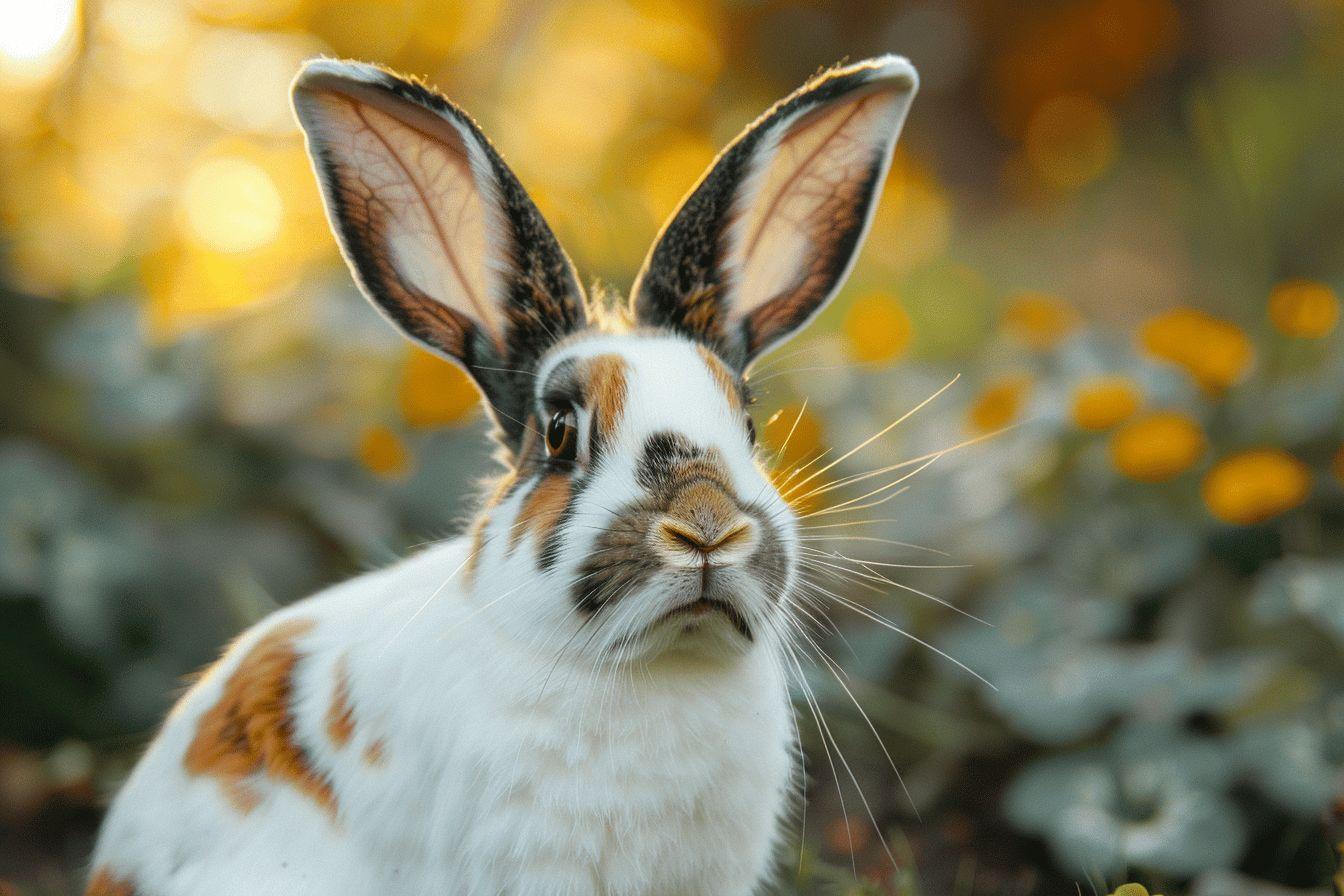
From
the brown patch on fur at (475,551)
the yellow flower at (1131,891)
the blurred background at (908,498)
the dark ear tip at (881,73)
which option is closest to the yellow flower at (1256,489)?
the blurred background at (908,498)

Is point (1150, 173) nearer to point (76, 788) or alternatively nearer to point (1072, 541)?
point (1072, 541)

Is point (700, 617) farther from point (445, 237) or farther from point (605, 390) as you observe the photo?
point (445, 237)

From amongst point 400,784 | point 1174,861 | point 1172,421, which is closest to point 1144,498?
point 1172,421

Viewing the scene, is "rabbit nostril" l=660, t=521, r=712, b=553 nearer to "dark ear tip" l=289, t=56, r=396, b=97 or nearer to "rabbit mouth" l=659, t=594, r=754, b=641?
"rabbit mouth" l=659, t=594, r=754, b=641

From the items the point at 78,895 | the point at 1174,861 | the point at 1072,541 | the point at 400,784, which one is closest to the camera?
the point at 400,784

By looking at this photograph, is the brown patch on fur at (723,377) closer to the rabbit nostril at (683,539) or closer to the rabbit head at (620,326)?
the rabbit head at (620,326)

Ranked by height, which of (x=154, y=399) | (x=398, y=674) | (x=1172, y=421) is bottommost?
(x=398, y=674)
